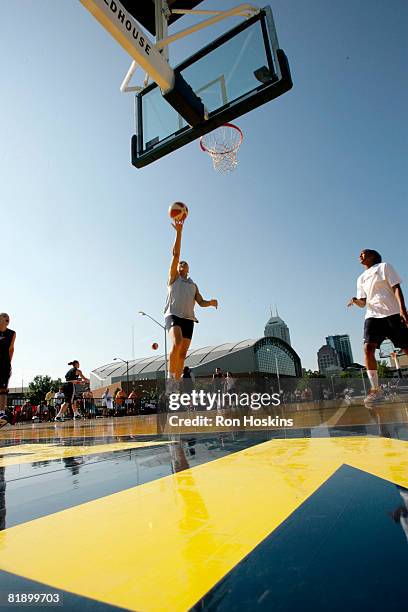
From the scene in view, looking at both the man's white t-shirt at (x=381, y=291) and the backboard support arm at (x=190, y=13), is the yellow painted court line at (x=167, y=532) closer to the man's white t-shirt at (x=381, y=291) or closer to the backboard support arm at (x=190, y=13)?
the man's white t-shirt at (x=381, y=291)

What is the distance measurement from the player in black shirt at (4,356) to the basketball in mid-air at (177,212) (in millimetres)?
3145

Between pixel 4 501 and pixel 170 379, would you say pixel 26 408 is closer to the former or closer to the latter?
pixel 170 379

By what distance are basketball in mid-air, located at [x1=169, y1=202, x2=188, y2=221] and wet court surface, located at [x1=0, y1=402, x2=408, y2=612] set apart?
3.05 m

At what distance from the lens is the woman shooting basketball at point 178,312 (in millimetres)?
4395

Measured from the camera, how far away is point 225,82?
193 inches

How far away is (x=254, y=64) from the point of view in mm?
4637

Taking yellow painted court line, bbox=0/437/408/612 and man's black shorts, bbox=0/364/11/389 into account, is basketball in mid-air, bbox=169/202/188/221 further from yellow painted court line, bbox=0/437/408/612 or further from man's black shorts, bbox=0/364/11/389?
man's black shorts, bbox=0/364/11/389

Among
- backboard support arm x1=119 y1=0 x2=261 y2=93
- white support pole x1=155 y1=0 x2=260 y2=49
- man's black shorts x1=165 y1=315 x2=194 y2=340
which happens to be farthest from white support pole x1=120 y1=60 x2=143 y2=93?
man's black shorts x1=165 y1=315 x2=194 y2=340

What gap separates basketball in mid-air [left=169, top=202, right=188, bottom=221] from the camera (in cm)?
440

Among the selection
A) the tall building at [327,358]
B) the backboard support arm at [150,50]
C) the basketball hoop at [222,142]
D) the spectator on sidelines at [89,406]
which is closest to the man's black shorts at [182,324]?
the backboard support arm at [150,50]

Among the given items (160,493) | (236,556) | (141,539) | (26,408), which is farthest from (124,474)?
(26,408)

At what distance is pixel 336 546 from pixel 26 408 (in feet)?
89.9

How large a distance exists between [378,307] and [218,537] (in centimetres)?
400

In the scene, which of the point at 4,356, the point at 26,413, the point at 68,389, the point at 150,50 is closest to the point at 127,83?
the point at 150,50
